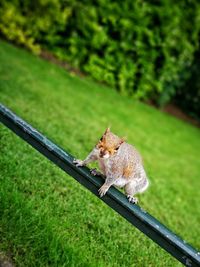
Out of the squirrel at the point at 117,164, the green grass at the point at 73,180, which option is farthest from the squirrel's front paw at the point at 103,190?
the green grass at the point at 73,180

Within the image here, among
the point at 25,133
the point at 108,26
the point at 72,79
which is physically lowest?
the point at 72,79

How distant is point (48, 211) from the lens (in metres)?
4.60

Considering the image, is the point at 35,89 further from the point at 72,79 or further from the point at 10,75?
the point at 72,79

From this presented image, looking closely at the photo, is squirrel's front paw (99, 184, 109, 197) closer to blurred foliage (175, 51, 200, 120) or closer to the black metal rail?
the black metal rail

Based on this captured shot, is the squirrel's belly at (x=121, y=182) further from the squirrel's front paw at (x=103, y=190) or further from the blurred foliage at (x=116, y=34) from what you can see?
the blurred foliage at (x=116, y=34)

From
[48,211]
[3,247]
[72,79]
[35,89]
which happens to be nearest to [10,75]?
[35,89]

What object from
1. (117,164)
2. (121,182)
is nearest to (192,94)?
(121,182)

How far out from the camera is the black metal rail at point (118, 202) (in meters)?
3.42

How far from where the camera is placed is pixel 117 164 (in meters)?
4.02

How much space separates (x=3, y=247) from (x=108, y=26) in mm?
8579

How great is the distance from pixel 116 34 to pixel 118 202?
8.72 meters

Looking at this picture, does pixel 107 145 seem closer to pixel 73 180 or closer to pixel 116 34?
pixel 73 180

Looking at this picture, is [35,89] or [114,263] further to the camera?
[35,89]

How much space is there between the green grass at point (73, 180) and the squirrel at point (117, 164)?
0.60m
